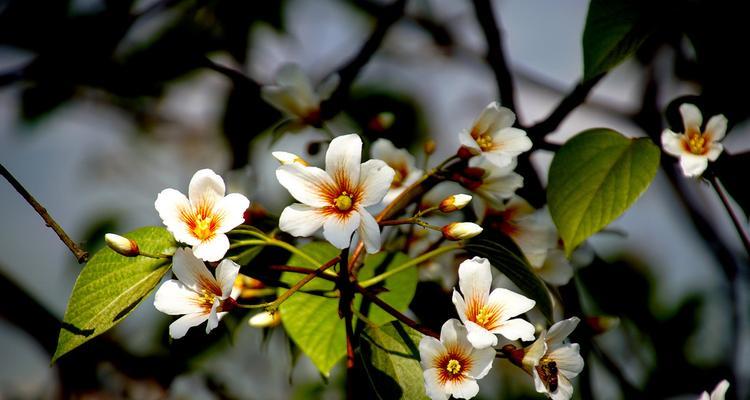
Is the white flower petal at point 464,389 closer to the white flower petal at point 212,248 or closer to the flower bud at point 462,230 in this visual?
the flower bud at point 462,230

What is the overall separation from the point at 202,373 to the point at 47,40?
1.12 m

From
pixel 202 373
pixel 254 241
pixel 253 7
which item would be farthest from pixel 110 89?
pixel 254 241

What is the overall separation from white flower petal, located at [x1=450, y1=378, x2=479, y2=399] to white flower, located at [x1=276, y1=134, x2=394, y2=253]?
234 mm

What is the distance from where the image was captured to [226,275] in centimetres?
88

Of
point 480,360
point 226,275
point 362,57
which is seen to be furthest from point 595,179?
point 362,57

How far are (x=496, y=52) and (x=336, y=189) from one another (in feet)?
2.27

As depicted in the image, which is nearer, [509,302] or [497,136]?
[509,302]

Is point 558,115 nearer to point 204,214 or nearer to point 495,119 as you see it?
point 495,119

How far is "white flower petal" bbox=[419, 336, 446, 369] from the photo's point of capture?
0.88 metres

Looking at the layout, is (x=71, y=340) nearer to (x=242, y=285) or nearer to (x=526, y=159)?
(x=242, y=285)

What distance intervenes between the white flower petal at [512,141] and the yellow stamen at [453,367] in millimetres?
337

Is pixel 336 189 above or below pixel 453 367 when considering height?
above

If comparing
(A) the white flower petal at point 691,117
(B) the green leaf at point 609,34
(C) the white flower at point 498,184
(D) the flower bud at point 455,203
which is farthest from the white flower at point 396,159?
(A) the white flower petal at point 691,117

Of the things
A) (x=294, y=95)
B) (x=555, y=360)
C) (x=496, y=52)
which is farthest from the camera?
(x=496, y=52)
